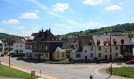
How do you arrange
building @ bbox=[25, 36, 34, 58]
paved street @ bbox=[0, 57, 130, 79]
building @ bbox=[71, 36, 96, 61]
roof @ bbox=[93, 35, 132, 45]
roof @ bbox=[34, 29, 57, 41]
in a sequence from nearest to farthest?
paved street @ bbox=[0, 57, 130, 79], building @ bbox=[71, 36, 96, 61], roof @ bbox=[93, 35, 132, 45], roof @ bbox=[34, 29, 57, 41], building @ bbox=[25, 36, 34, 58]

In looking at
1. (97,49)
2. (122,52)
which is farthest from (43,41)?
(122,52)

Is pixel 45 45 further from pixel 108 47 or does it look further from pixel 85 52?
pixel 108 47

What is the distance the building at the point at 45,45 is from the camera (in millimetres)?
101750

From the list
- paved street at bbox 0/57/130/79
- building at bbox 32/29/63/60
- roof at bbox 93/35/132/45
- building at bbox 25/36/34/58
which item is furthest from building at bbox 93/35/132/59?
building at bbox 25/36/34/58

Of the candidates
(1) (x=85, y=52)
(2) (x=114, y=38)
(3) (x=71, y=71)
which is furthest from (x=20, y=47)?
(3) (x=71, y=71)

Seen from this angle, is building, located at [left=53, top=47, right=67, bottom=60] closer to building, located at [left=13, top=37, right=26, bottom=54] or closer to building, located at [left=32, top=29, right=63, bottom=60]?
building, located at [left=32, top=29, right=63, bottom=60]

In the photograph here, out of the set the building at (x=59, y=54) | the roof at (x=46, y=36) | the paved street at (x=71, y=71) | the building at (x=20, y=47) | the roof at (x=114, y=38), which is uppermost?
the roof at (x=46, y=36)

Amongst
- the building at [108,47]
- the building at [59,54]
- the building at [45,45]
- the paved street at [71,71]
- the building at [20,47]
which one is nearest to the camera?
the paved street at [71,71]

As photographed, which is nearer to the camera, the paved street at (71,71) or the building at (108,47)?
the paved street at (71,71)

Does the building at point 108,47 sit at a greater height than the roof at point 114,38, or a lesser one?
lesser

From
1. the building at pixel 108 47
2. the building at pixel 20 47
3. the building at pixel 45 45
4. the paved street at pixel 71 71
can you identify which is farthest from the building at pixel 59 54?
the building at pixel 20 47

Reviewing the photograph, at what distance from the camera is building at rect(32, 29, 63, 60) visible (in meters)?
102

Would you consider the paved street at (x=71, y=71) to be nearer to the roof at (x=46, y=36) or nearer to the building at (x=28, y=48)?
the roof at (x=46, y=36)

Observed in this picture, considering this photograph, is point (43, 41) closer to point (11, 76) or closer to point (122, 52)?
point (122, 52)
